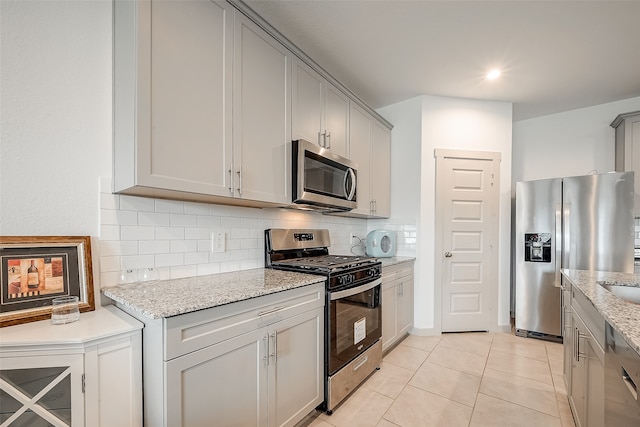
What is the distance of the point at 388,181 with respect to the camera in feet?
11.2

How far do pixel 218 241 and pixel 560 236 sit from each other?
3.27 m

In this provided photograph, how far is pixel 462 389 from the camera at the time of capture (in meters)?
2.16

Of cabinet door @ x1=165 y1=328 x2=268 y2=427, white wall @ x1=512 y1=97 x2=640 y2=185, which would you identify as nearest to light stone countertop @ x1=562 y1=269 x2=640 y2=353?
cabinet door @ x1=165 y1=328 x2=268 y2=427

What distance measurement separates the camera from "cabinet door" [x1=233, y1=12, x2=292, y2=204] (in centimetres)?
166

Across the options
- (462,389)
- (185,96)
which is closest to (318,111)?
(185,96)

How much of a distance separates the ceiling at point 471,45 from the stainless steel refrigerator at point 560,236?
1.01m

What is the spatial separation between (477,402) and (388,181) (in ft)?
7.18

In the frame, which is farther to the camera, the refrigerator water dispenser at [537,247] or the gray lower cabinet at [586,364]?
the refrigerator water dispenser at [537,247]

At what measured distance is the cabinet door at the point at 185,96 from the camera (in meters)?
1.28

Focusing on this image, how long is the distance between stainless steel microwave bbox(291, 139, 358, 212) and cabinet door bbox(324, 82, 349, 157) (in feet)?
0.53

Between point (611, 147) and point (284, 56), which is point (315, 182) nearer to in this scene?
point (284, 56)

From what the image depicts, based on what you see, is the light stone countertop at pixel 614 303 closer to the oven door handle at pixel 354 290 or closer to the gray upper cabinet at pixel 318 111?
the oven door handle at pixel 354 290

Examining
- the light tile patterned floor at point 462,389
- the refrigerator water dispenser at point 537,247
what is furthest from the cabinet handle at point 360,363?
the refrigerator water dispenser at point 537,247

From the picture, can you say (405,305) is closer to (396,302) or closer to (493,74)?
(396,302)
